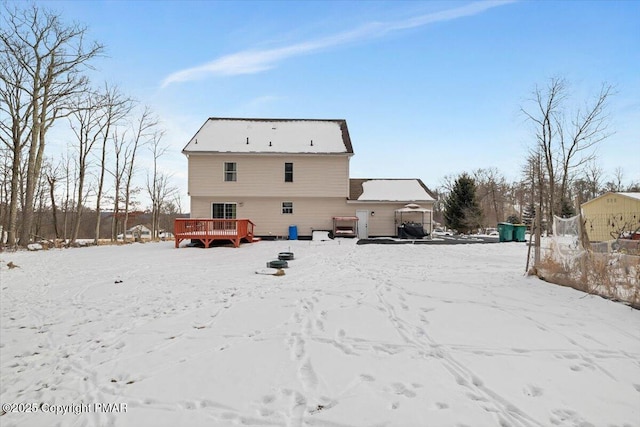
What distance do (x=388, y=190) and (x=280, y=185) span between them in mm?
7667

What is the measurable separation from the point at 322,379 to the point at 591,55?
573 inches

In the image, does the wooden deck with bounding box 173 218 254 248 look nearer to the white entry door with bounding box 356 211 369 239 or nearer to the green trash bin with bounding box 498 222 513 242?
the white entry door with bounding box 356 211 369 239

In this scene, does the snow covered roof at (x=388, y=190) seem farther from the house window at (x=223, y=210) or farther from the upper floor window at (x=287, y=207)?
the house window at (x=223, y=210)

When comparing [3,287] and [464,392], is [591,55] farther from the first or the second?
[3,287]

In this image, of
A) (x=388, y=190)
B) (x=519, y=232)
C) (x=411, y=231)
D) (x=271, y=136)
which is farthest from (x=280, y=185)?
(x=519, y=232)

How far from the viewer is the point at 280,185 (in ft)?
61.6

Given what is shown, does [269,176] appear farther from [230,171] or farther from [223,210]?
[223,210]

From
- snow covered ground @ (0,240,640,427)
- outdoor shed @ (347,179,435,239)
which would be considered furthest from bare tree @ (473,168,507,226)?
snow covered ground @ (0,240,640,427)

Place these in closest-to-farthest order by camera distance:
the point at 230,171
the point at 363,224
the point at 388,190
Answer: the point at 230,171 < the point at 363,224 < the point at 388,190

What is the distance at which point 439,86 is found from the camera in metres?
15.8

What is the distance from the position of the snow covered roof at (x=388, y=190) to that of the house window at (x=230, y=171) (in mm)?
7626

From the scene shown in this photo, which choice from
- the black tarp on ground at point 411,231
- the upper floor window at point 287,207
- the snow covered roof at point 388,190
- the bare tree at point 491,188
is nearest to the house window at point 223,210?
the upper floor window at point 287,207

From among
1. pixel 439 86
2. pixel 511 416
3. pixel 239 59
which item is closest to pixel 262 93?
pixel 239 59

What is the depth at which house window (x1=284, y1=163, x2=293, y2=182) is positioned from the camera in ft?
62.1
